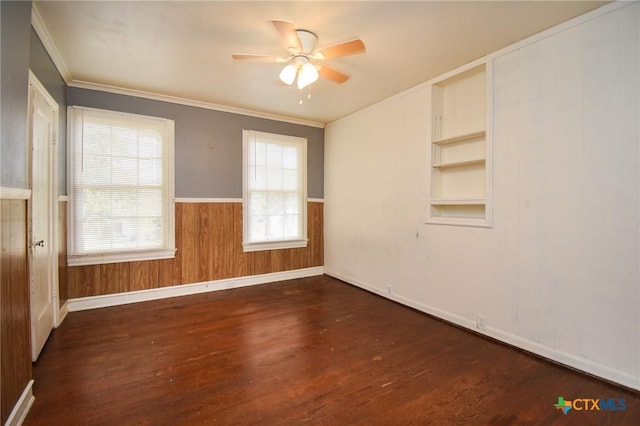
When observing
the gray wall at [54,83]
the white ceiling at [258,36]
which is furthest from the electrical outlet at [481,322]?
the gray wall at [54,83]

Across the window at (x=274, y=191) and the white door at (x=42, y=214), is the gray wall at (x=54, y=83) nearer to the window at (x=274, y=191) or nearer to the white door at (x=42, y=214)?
the white door at (x=42, y=214)

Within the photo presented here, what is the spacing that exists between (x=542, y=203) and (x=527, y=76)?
1.07 metres

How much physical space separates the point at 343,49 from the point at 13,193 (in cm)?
224

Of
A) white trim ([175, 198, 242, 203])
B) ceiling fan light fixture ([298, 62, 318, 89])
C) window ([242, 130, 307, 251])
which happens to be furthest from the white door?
window ([242, 130, 307, 251])

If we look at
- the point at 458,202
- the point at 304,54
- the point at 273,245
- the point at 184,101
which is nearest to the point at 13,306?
the point at 304,54

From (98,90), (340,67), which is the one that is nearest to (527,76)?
(340,67)

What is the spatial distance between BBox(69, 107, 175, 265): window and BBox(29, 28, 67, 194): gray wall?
13 cm

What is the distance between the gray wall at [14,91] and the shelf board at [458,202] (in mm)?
Result: 3308

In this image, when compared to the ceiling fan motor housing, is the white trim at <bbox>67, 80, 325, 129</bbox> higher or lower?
higher

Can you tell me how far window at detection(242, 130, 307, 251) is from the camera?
14.4 ft

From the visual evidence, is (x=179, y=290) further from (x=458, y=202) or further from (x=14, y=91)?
(x=458, y=202)

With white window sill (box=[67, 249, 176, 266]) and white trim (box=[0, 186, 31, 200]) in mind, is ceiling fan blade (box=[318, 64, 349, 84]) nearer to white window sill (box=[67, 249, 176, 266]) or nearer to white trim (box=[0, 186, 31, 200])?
white trim (box=[0, 186, 31, 200])

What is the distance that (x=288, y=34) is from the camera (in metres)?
2.07

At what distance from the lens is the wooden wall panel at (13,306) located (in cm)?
149
